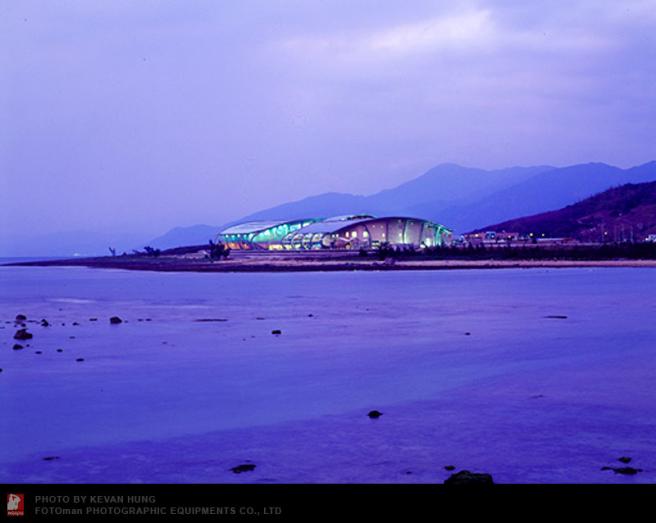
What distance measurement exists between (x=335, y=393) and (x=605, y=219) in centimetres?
13572

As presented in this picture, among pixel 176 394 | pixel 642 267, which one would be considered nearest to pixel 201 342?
pixel 176 394

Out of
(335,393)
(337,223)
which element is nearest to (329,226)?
(337,223)

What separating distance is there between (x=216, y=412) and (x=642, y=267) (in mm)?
52910

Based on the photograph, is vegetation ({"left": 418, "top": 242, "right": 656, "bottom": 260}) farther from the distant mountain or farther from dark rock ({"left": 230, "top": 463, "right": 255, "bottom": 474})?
dark rock ({"left": 230, "top": 463, "right": 255, "bottom": 474})

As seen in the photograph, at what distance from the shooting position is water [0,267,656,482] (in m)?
8.77

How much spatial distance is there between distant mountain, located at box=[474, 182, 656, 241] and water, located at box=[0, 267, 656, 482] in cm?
10248

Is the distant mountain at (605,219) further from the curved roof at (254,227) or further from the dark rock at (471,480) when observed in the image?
the dark rock at (471,480)

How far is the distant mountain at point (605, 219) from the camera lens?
414 ft
